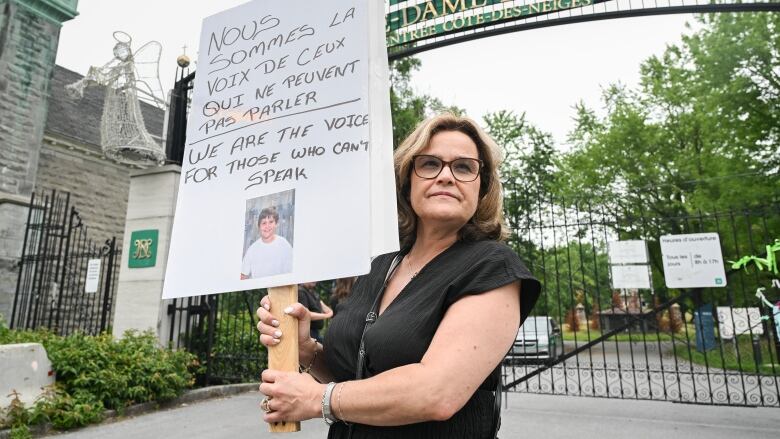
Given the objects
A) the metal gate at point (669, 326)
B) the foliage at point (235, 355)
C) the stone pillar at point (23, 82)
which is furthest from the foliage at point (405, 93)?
the foliage at point (235, 355)

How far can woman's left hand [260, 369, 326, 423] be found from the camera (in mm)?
1173

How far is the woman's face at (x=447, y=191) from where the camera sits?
1.48 meters

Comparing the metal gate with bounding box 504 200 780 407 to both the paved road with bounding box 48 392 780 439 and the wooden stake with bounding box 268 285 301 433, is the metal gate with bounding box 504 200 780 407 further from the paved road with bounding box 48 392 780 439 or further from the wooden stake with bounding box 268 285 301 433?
the wooden stake with bounding box 268 285 301 433

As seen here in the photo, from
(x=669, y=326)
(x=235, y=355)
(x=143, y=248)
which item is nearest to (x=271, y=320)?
(x=143, y=248)

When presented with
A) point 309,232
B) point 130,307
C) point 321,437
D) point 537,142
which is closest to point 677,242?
point 321,437

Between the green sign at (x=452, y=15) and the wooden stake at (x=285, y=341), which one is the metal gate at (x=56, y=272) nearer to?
the green sign at (x=452, y=15)

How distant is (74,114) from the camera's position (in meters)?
18.6

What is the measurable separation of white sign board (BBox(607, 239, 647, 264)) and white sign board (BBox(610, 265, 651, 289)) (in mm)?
87

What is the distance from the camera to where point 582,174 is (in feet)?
65.5

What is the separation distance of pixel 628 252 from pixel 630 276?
1.16 ft

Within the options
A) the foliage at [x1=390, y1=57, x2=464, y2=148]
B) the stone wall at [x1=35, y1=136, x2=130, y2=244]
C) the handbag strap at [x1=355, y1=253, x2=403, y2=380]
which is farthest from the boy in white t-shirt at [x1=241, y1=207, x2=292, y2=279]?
the foliage at [x1=390, y1=57, x2=464, y2=148]

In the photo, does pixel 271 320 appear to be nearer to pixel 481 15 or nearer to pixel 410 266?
pixel 410 266

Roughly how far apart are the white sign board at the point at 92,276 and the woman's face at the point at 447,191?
7782 millimetres

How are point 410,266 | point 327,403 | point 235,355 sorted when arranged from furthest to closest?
point 235,355
point 410,266
point 327,403
